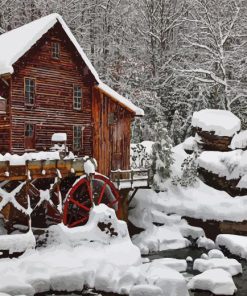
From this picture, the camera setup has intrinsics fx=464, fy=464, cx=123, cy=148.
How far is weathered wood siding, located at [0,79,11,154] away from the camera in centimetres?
1934

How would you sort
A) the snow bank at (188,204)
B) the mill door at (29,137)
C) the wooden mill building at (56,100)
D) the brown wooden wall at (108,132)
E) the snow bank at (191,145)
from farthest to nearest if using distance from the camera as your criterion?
the snow bank at (191,145) → the brown wooden wall at (108,132) → the snow bank at (188,204) → the mill door at (29,137) → the wooden mill building at (56,100)

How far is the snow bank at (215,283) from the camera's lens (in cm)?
1420

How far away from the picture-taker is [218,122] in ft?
84.7

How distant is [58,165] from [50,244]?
2.88 meters

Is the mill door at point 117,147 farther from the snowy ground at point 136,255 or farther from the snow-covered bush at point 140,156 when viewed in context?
the snowy ground at point 136,255

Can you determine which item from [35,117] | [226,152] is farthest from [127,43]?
[35,117]

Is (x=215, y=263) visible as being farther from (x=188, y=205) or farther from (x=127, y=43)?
(x=127, y=43)

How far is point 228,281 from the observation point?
47.1 ft

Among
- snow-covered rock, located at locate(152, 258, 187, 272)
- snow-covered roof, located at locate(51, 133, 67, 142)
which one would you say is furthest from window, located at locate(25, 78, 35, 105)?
snow-covered rock, located at locate(152, 258, 187, 272)

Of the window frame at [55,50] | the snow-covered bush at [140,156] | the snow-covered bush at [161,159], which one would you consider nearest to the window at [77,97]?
the window frame at [55,50]

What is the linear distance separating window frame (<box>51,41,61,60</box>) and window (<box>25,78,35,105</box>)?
1.64 m

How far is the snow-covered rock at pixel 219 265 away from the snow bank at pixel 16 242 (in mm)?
6271

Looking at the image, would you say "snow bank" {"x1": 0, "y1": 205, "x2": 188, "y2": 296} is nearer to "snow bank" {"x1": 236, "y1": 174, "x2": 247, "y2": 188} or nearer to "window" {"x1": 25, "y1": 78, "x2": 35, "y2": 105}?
"window" {"x1": 25, "y1": 78, "x2": 35, "y2": 105}

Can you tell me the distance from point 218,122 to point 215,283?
1306 centimetres
